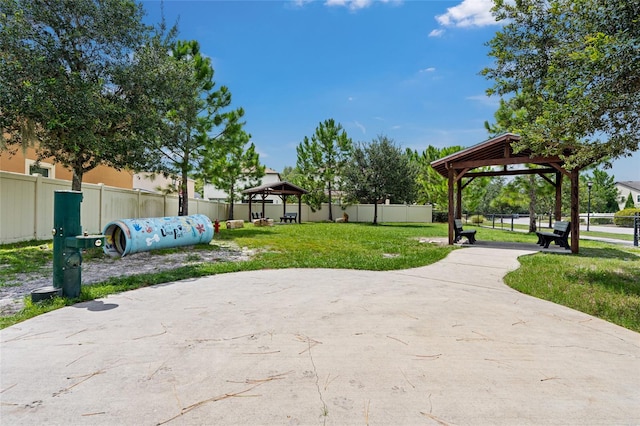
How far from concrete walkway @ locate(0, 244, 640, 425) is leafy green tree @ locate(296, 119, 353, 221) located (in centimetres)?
2565

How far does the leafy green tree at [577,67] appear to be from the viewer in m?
4.69

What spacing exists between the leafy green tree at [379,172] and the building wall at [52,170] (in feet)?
53.2

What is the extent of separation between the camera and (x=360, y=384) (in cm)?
239

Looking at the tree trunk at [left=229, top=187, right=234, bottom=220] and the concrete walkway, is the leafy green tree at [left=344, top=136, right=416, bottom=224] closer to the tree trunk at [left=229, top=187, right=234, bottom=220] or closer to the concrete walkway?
the tree trunk at [left=229, top=187, right=234, bottom=220]

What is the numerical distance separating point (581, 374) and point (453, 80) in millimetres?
10282

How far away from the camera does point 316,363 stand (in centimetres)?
269

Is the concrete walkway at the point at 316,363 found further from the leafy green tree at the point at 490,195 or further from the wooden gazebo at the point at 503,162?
the leafy green tree at the point at 490,195

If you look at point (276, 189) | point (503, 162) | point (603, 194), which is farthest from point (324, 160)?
point (603, 194)

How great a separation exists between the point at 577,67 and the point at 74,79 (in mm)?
10380

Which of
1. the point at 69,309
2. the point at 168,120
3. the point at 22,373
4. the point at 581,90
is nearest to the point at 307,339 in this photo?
the point at 22,373

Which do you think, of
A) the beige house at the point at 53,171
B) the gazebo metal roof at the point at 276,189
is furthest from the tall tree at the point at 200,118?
the gazebo metal roof at the point at 276,189

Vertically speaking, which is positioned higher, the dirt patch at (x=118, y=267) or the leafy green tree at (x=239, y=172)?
the leafy green tree at (x=239, y=172)

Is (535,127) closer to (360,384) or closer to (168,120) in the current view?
(360,384)

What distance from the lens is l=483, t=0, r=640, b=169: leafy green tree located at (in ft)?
15.4
